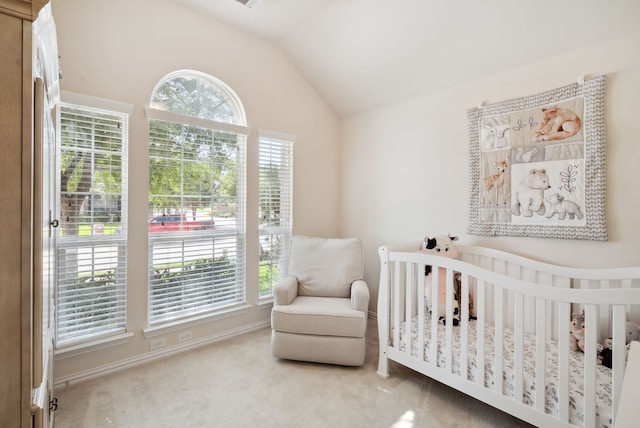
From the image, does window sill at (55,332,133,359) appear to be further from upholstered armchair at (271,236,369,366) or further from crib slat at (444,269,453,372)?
crib slat at (444,269,453,372)

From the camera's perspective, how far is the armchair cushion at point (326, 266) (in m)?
2.73

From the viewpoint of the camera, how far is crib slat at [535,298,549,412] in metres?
1.41

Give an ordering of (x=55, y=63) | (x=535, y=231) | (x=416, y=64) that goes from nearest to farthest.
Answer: (x=55, y=63) < (x=535, y=231) < (x=416, y=64)

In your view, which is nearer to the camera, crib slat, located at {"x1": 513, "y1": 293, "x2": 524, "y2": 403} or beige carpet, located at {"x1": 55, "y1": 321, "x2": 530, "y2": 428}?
crib slat, located at {"x1": 513, "y1": 293, "x2": 524, "y2": 403}

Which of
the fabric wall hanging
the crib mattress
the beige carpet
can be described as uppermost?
the fabric wall hanging

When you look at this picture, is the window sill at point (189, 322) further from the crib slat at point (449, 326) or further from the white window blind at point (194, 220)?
the crib slat at point (449, 326)

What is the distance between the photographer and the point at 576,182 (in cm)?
196

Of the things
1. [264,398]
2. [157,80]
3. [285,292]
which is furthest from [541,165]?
[157,80]

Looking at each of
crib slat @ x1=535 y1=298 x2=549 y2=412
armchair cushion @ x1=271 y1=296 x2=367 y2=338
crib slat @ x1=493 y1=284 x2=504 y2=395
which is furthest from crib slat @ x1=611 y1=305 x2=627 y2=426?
armchair cushion @ x1=271 y1=296 x2=367 y2=338

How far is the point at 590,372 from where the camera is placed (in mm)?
1280

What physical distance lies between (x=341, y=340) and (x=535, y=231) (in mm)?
1611

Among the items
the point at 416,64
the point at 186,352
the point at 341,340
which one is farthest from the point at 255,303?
the point at 416,64

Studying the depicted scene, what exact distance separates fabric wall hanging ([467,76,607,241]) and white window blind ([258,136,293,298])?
1.76 meters

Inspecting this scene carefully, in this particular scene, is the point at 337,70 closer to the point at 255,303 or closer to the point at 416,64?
the point at 416,64
